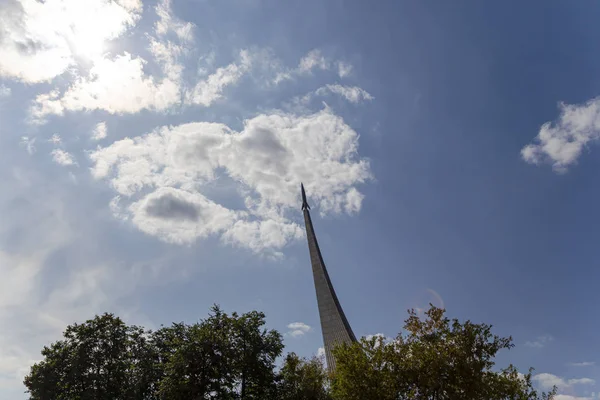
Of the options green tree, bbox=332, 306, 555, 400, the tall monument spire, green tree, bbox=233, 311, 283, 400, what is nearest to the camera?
green tree, bbox=332, 306, 555, 400

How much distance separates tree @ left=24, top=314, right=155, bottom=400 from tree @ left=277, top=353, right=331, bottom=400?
34.7 ft

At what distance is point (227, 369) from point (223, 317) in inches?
157

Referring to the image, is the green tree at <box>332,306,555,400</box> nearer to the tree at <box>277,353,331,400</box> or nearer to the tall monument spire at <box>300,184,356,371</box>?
the tree at <box>277,353,331,400</box>


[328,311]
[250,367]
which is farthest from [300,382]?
[328,311]

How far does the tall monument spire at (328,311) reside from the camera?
46969 millimetres

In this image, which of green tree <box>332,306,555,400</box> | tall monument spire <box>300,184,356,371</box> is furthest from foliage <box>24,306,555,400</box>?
tall monument spire <box>300,184,356,371</box>

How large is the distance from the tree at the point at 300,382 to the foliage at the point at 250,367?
0.08m

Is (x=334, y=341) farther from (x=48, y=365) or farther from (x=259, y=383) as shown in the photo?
(x=48, y=365)

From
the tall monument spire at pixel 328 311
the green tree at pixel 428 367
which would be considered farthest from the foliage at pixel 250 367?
the tall monument spire at pixel 328 311

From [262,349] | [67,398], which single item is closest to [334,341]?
[262,349]

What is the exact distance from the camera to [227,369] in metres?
29.1

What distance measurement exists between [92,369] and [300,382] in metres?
16.0

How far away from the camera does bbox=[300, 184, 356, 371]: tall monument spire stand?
47.0 meters

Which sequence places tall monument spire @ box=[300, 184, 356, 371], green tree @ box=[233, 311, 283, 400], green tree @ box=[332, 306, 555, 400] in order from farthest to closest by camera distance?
tall monument spire @ box=[300, 184, 356, 371], green tree @ box=[233, 311, 283, 400], green tree @ box=[332, 306, 555, 400]
